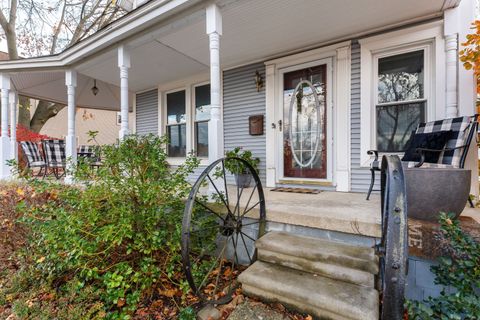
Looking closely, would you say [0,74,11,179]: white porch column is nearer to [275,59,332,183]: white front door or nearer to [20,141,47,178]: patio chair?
[20,141,47,178]: patio chair

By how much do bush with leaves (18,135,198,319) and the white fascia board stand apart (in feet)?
6.11

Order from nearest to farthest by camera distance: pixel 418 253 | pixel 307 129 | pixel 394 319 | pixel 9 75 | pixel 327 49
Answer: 1. pixel 394 319
2. pixel 418 253
3. pixel 327 49
4. pixel 307 129
5. pixel 9 75

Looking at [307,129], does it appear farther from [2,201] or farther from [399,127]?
[2,201]

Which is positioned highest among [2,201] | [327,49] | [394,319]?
[327,49]

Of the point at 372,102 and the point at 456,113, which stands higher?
the point at 372,102

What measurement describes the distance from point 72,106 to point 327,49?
4.91 m

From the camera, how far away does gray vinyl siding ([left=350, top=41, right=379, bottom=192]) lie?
351 cm

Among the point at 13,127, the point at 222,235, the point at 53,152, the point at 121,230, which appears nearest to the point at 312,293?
the point at 222,235

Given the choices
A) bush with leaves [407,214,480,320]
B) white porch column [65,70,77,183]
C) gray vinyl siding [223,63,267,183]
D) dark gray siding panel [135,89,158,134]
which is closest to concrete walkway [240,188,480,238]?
bush with leaves [407,214,480,320]

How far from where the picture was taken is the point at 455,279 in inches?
58.1

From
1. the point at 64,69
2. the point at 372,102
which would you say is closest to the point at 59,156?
the point at 64,69

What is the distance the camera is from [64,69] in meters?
5.08

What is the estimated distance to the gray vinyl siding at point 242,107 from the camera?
14.4ft

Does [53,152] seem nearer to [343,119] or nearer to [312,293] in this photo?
[343,119]
